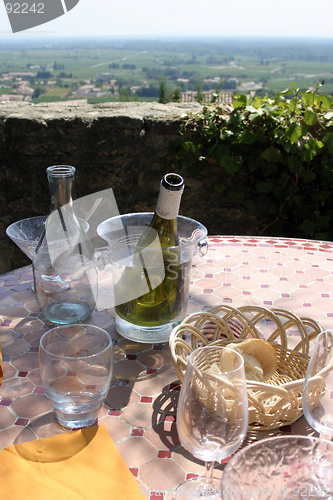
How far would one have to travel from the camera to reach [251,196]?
2.90 m

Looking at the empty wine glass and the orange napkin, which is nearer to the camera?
the orange napkin

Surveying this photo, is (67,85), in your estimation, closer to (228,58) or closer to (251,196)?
(251,196)

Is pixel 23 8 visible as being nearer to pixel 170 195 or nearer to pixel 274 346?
pixel 170 195

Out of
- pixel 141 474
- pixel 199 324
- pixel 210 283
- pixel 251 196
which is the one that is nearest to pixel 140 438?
pixel 141 474

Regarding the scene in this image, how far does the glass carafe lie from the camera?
3.22 feet

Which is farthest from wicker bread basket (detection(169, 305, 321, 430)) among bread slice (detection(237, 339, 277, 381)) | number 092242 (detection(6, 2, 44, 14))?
number 092242 (detection(6, 2, 44, 14))

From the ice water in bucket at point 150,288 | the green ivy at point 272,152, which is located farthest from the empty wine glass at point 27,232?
the green ivy at point 272,152

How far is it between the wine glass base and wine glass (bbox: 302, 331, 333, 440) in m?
0.17

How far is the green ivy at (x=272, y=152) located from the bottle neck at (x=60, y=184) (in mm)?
1770

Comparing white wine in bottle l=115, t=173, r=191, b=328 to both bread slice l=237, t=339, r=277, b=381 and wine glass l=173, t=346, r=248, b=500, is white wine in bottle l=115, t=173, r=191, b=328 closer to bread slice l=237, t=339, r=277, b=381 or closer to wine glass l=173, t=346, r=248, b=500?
bread slice l=237, t=339, r=277, b=381

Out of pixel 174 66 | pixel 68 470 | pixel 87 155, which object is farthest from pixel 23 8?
pixel 174 66

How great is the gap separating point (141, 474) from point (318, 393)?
0.30 m

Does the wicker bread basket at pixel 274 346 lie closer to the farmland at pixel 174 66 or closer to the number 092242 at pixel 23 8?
the number 092242 at pixel 23 8

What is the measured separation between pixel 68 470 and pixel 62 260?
484mm
